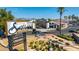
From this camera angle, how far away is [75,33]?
1.96 m

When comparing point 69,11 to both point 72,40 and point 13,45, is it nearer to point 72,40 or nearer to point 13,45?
point 72,40

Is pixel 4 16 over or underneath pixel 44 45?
over

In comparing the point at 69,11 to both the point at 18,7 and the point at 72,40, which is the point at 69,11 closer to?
the point at 72,40

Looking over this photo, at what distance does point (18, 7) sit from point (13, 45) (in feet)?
1.21

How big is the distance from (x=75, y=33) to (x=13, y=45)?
607 millimetres

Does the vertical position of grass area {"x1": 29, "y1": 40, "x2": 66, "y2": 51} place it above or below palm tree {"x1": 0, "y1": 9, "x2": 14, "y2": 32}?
below

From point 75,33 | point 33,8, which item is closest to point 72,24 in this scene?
point 75,33

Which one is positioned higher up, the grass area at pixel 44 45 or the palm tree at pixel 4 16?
the palm tree at pixel 4 16

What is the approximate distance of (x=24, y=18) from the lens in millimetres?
1951
